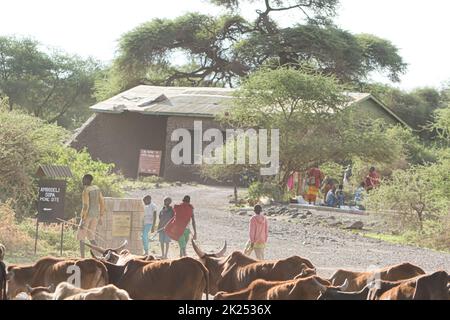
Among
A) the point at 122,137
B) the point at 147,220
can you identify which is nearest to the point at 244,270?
the point at 147,220

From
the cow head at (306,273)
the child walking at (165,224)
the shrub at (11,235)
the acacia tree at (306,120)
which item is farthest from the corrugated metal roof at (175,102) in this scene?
the cow head at (306,273)

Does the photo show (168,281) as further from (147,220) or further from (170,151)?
(170,151)

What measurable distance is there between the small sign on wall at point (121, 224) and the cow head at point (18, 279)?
695cm

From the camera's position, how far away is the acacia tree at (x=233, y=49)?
2354 inches

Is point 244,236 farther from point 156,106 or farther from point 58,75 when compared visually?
point 58,75

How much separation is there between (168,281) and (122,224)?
818 centimetres

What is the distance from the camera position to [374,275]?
14.9 meters

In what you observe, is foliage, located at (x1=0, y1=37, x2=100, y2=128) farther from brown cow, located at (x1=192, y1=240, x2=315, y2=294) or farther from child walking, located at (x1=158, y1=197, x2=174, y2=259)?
brown cow, located at (x1=192, y1=240, x2=315, y2=294)

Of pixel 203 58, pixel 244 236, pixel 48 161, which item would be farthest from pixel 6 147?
pixel 203 58

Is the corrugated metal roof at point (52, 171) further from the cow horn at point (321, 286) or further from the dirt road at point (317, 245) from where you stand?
the cow horn at point (321, 286)

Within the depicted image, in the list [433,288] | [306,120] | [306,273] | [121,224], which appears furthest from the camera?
[306,120]

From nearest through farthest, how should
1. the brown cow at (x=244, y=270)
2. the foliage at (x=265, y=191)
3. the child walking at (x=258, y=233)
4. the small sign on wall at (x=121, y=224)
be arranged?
the brown cow at (x=244, y=270) → the child walking at (x=258, y=233) → the small sign on wall at (x=121, y=224) → the foliage at (x=265, y=191)

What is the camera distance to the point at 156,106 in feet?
158

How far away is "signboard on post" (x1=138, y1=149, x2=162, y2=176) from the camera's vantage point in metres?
46.9
